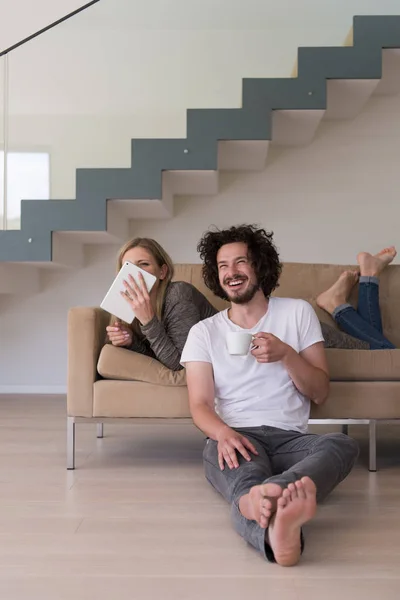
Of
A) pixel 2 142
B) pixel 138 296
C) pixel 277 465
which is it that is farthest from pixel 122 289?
pixel 2 142

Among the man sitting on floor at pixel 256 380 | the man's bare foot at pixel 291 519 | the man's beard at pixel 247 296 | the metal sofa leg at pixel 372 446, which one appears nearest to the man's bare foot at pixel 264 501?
the man's bare foot at pixel 291 519

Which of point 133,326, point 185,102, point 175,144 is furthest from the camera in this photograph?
point 185,102

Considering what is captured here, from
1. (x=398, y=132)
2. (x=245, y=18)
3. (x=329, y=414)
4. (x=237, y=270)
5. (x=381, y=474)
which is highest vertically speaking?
(x=245, y=18)

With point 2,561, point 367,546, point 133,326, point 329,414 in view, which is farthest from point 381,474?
point 2,561

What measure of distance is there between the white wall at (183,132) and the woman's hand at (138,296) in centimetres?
199

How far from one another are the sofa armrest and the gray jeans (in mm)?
660

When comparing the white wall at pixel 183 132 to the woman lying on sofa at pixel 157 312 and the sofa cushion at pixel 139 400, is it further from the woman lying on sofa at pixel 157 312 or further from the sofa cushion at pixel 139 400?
the sofa cushion at pixel 139 400

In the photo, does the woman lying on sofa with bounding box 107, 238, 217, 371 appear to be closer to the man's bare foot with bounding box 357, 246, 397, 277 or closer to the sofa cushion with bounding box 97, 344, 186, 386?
the sofa cushion with bounding box 97, 344, 186, 386

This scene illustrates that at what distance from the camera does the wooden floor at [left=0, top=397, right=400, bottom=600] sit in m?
1.56

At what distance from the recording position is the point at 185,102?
15.5 feet

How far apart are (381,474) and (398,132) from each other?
9.87 ft

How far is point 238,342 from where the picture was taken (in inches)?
82.5

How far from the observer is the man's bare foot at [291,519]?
1.63 meters

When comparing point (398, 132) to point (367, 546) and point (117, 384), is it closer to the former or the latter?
point (117, 384)
